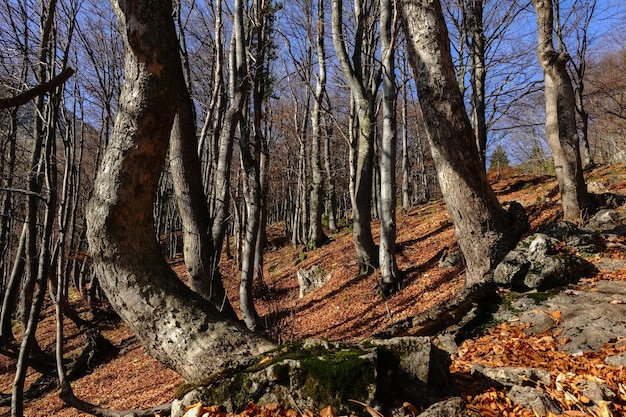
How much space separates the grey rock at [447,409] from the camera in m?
1.95

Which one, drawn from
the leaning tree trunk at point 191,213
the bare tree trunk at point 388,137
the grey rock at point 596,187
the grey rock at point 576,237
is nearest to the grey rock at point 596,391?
the grey rock at point 576,237

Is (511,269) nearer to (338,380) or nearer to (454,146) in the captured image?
(454,146)

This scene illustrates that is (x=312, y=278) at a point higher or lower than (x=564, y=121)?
lower

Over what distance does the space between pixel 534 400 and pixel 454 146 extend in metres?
3.62

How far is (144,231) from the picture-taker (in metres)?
2.72

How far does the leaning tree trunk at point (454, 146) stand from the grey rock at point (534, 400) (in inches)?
120

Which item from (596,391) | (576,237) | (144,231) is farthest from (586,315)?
(144,231)

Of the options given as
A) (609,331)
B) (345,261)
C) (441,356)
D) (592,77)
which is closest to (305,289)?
(345,261)

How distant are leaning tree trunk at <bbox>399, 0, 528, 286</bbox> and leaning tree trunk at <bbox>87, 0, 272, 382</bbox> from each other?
3625 mm

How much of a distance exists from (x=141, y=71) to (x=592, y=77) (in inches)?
1070

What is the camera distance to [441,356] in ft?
8.05

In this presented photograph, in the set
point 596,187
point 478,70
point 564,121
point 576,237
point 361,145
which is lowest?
point 576,237

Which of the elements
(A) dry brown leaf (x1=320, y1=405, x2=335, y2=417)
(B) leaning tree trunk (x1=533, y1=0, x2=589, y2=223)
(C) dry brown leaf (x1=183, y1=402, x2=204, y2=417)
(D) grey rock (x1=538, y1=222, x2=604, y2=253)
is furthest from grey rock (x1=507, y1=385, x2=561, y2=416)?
(B) leaning tree trunk (x1=533, y1=0, x2=589, y2=223)

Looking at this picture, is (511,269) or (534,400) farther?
(511,269)
